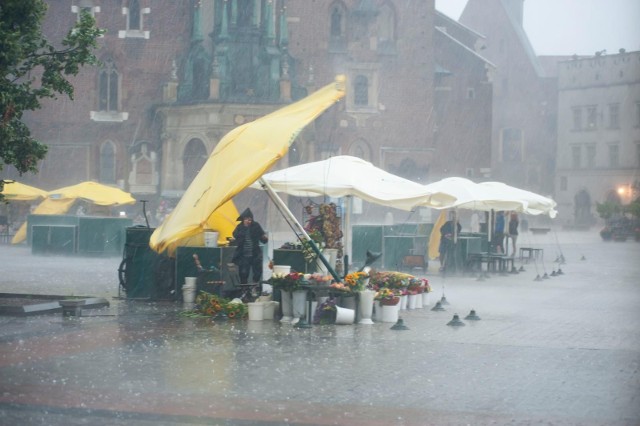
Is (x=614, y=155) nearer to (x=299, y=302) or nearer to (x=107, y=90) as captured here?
(x=107, y=90)

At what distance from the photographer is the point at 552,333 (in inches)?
623

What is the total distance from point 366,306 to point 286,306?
1270 millimetres

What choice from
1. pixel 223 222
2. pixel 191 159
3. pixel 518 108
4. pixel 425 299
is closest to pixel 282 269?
pixel 425 299

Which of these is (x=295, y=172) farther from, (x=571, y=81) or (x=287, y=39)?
(x=571, y=81)

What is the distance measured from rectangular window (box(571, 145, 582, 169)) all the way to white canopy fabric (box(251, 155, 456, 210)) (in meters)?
65.5

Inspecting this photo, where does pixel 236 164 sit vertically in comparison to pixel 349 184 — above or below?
above

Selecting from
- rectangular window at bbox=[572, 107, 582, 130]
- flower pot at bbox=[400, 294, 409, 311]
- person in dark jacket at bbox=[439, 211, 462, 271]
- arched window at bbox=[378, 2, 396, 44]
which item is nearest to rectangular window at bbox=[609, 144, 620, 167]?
rectangular window at bbox=[572, 107, 582, 130]

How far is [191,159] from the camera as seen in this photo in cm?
5441

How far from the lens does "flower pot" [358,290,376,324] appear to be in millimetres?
17000

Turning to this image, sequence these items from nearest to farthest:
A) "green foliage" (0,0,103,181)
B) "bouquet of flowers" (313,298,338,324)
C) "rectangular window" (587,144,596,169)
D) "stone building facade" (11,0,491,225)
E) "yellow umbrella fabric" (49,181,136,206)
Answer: "green foliage" (0,0,103,181) < "bouquet of flowers" (313,298,338,324) < "yellow umbrella fabric" (49,181,136,206) < "stone building facade" (11,0,491,225) < "rectangular window" (587,144,596,169)

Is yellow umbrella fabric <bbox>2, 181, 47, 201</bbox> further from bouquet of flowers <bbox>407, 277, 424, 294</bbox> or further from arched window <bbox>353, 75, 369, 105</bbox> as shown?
bouquet of flowers <bbox>407, 277, 424, 294</bbox>

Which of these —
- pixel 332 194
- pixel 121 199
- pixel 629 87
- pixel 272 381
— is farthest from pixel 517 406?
pixel 629 87

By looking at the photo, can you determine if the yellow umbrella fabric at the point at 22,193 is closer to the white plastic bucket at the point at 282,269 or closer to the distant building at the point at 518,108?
the white plastic bucket at the point at 282,269

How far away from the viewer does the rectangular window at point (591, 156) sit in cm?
8388
